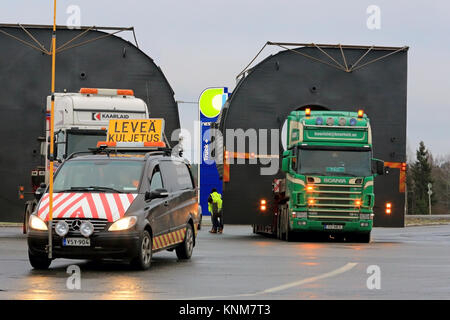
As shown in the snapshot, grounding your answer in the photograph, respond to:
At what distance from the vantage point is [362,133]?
28.2m

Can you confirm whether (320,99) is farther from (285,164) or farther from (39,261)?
(39,261)

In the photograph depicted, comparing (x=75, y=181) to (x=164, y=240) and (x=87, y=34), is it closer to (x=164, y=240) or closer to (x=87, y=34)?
(x=164, y=240)

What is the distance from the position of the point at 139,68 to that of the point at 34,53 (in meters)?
3.09

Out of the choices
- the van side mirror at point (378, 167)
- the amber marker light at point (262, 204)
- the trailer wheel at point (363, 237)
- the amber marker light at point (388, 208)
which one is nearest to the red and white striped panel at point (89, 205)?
the van side mirror at point (378, 167)

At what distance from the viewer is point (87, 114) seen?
86.8ft

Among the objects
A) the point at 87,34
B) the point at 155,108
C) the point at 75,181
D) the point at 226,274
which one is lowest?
the point at 226,274

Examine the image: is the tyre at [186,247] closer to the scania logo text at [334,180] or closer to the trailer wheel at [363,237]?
the scania logo text at [334,180]

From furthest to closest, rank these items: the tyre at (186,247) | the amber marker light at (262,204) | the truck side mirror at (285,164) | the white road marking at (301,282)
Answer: the amber marker light at (262,204) → the truck side mirror at (285,164) → the tyre at (186,247) → the white road marking at (301,282)

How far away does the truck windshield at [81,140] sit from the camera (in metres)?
25.8

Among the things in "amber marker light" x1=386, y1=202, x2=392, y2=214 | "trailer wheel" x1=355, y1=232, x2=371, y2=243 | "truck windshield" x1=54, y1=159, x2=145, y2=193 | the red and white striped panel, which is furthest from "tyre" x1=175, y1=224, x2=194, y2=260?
"amber marker light" x1=386, y1=202, x2=392, y2=214

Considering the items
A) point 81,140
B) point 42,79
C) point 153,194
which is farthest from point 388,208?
point 153,194

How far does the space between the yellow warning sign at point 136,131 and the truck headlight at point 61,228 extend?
18.4ft

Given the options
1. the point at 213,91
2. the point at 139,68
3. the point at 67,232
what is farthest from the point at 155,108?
the point at 213,91

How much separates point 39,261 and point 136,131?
226 inches
